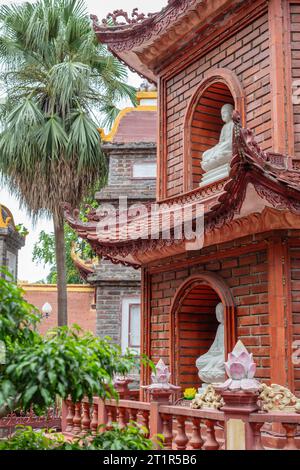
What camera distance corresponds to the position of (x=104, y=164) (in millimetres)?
14742

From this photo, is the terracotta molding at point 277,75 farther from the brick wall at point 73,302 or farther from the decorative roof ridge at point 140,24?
the brick wall at point 73,302

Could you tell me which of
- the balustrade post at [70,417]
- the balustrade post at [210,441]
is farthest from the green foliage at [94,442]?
the balustrade post at [70,417]

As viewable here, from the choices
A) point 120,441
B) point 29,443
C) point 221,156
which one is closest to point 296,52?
point 221,156

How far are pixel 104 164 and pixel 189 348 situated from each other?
7.18 meters

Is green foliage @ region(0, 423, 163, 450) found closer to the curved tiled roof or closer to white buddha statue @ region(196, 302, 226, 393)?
white buddha statue @ region(196, 302, 226, 393)

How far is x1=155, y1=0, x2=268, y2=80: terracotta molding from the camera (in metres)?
7.92

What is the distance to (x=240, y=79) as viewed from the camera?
26.5 feet

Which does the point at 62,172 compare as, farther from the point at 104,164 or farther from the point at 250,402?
the point at 250,402

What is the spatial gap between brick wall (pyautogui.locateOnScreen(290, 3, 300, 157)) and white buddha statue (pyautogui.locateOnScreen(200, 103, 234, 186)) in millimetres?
1183

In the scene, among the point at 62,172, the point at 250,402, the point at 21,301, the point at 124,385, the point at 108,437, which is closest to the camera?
the point at 21,301

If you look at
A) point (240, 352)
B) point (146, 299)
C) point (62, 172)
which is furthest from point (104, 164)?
point (240, 352)

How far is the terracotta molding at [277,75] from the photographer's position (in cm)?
724

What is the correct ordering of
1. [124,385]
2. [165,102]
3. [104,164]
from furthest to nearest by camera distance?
[104,164] → [165,102] → [124,385]

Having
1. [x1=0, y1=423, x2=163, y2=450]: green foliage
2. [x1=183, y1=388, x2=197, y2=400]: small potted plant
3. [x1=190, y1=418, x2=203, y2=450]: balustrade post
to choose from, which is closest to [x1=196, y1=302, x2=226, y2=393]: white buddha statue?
[x1=183, y1=388, x2=197, y2=400]: small potted plant
